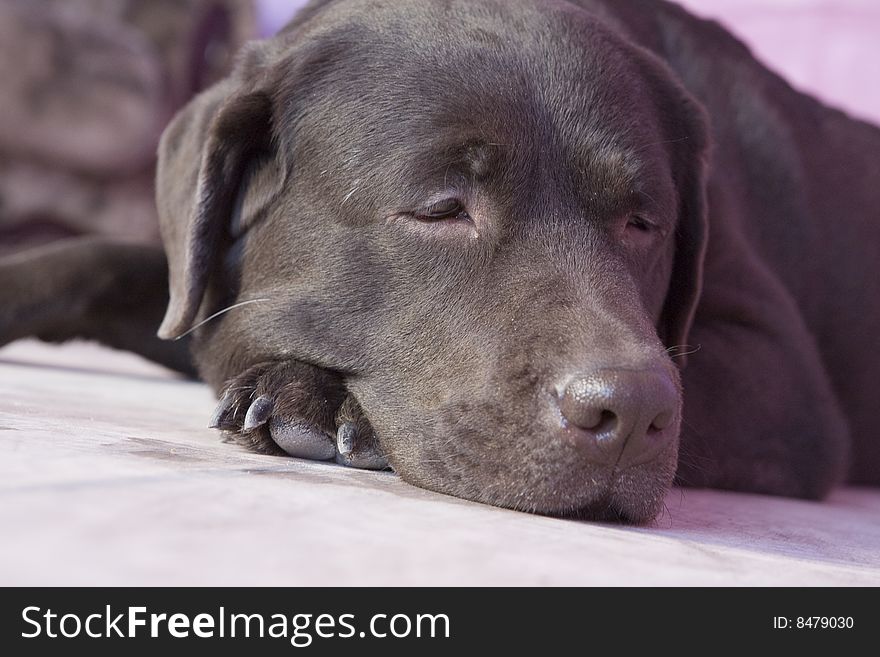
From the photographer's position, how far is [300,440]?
194cm

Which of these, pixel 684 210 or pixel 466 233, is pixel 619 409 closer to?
pixel 466 233

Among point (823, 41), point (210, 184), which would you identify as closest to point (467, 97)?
point (210, 184)

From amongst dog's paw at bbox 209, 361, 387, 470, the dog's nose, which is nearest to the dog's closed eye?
dog's paw at bbox 209, 361, 387, 470

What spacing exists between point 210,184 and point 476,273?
26.2 inches

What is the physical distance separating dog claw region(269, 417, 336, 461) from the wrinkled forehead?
0.50 m

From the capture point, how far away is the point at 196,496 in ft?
4.51

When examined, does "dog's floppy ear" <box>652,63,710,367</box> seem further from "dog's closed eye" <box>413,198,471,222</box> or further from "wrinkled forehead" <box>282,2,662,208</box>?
"dog's closed eye" <box>413,198,471,222</box>

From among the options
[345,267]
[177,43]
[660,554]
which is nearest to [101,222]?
[177,43]

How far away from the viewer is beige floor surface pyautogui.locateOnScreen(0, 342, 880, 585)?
1.11m

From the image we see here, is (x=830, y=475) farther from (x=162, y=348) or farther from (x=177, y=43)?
(x=177, y=43)

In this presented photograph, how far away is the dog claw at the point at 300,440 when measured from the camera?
6.36 feet

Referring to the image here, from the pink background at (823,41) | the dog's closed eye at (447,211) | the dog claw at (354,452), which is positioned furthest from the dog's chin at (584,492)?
the pink background at (823,41)

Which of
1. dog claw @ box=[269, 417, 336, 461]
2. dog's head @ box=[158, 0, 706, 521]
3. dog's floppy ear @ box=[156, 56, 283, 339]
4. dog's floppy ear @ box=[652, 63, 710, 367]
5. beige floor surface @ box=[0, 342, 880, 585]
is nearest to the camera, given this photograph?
beige floor surface @ box=[0, 342, 880, 585]
